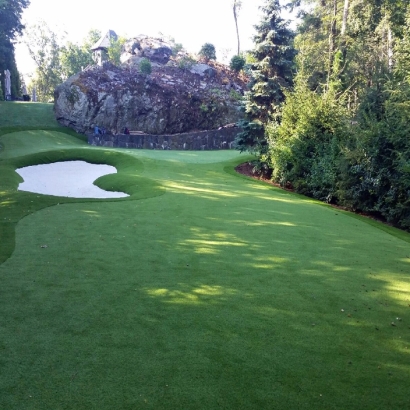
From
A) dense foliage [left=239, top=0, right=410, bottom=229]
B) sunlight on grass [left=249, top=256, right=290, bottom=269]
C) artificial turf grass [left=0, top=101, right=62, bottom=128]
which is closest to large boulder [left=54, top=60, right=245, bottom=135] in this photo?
artificial turf grass [left=0, top=101, right=62, bottom=128]

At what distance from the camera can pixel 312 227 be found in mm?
Result: 10922

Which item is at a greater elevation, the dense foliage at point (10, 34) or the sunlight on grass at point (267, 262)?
the dense foliage at point (10, 34)

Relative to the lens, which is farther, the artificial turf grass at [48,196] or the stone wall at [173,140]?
the stone wall at [173,140]

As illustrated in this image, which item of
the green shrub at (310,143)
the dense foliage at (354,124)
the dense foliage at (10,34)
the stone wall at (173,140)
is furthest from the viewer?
the dense foliage at (10,34)

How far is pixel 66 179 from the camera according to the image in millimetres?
19297

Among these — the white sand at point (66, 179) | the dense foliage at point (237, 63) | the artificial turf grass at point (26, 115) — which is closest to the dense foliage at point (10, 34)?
the artificial turf grass at point (26, 115)

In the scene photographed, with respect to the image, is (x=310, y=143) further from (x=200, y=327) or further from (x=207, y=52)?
(x=207, y=52)

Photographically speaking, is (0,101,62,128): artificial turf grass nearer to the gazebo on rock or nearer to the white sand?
the gazebo on rock

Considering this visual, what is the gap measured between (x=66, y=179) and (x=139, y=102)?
1973 centimetres

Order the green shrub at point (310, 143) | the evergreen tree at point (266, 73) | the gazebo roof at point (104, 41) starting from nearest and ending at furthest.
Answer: the green shrub at point (310, 143)
the evergreen tree at point (266, 73)
the gazebo roof at point (104, 41)

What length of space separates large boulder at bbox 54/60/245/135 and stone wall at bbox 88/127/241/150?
416 cm

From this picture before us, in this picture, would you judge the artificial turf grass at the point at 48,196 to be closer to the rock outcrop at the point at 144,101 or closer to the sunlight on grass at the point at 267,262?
the sunlight on grass at the point at 267,262

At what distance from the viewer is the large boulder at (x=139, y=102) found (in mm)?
36000

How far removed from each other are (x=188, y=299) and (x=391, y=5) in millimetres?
22638
